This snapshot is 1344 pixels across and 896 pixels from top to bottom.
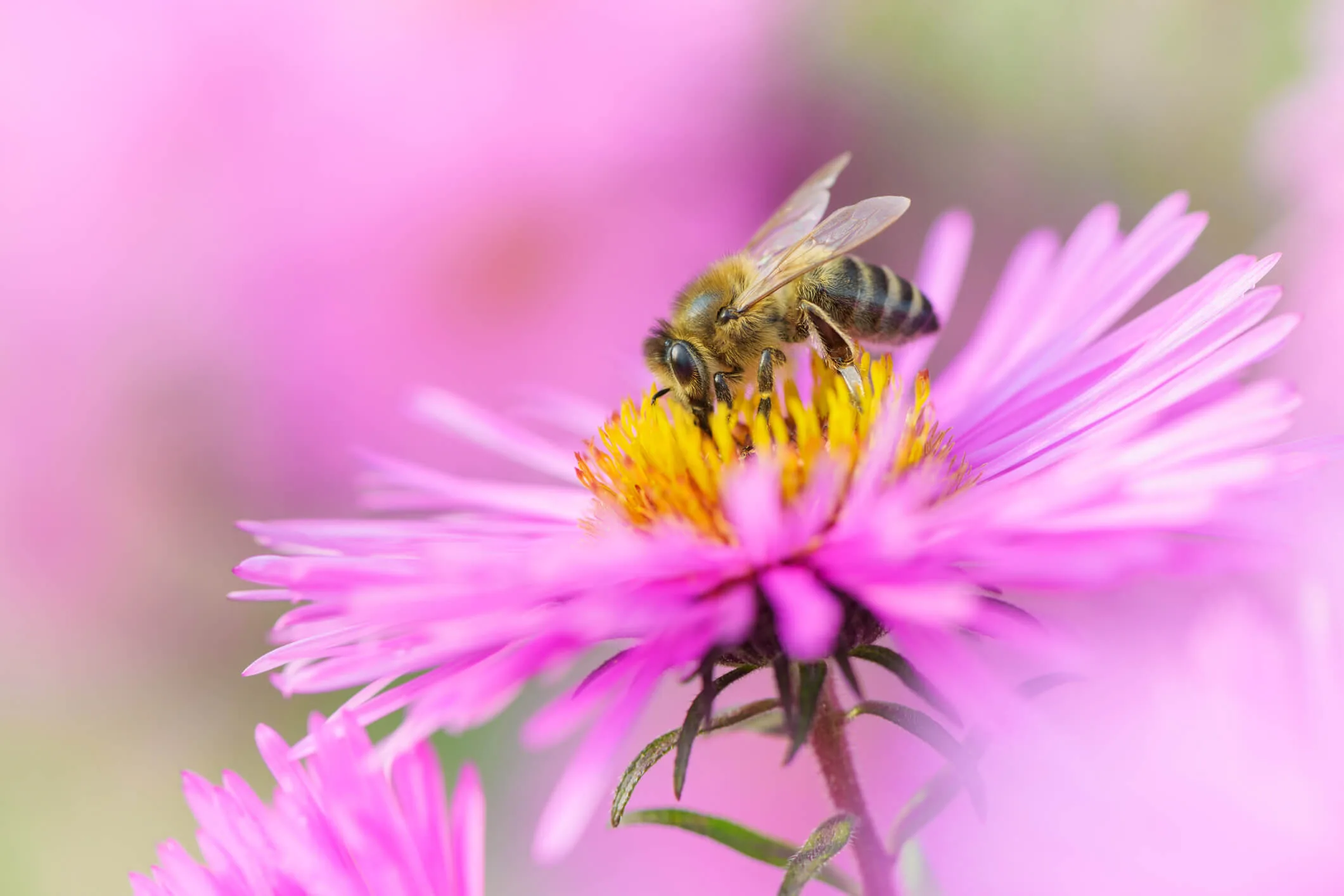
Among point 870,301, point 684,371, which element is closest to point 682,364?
point 684,371

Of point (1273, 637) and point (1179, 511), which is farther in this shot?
point (1273, 637)

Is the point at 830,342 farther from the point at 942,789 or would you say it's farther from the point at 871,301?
the point at 942,789

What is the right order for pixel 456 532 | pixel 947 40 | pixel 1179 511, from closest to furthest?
pixel 1179 511 < pixel 456 532 < pixel 947 40

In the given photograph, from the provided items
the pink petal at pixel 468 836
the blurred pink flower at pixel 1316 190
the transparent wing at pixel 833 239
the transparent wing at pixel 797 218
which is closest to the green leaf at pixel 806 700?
the pink petal at pixel 468 836

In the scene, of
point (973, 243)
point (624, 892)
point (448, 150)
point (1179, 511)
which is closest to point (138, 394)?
point (448, 150)

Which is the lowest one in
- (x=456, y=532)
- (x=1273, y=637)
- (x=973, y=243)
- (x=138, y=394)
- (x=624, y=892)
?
(x=1273, y=637)

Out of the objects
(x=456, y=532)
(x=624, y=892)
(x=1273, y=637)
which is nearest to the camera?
(x=1273, y=637)

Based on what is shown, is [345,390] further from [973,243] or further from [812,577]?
[812,577]

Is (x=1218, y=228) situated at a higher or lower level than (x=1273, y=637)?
higher
